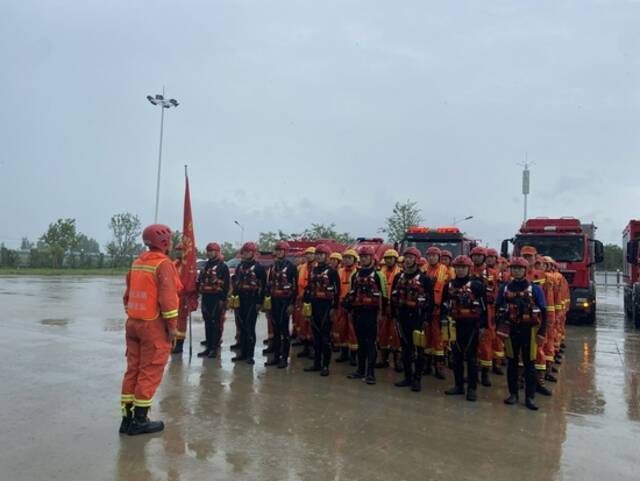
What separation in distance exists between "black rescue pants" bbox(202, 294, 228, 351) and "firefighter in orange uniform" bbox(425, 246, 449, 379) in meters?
3.49

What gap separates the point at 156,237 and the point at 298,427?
2.38 meters

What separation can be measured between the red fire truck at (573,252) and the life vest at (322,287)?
7145 millimetres

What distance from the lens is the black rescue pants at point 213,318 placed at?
349 inches

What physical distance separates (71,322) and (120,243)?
48.6 meters

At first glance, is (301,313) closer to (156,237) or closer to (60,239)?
(156,237)

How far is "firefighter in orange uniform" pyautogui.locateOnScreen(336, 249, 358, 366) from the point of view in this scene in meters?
8.52

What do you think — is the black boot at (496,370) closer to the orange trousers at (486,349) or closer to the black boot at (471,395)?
the orange trousers at (486,349)

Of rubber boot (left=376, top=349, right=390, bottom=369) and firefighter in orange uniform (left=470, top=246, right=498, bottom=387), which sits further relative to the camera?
rubber boot (left=376, top=349, right=390, bottom=369)

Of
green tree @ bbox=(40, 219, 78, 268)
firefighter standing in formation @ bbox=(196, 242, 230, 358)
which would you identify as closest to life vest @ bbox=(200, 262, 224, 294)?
firefighter standing in formation @ bbox=(196, 242, 230, 358)

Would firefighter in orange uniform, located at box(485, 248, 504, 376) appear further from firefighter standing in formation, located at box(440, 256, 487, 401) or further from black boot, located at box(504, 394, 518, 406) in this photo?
black boot, located at box(504, 394, 518, 406)

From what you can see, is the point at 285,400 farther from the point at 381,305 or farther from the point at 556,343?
the point at 556,343

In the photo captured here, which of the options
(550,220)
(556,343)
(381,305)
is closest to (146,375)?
(381,305)

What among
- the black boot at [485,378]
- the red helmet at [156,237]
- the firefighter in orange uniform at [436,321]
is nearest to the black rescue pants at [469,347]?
the black boot at [485,378]

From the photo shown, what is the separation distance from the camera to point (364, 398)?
21.1ft
